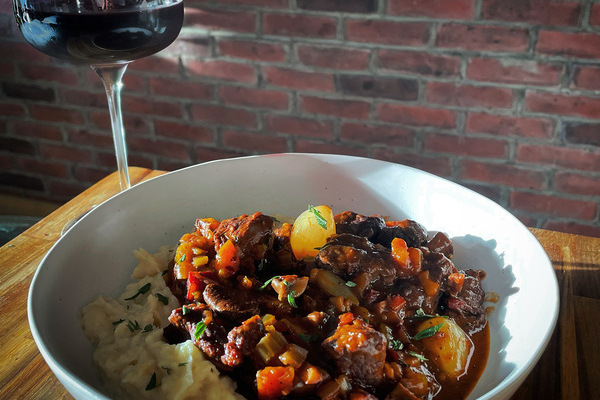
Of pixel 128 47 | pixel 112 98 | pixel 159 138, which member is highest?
pixel 128 47

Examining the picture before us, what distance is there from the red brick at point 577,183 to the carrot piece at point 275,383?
292 centimetres

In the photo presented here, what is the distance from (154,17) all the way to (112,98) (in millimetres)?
355

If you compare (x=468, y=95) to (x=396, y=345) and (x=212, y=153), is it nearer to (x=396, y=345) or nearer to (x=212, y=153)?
(x=212, y=153)

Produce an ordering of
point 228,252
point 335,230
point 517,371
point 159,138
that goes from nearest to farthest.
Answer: point 517,371 → point 228,252 → point 335,230 → point 159,138

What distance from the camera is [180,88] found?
4.23m

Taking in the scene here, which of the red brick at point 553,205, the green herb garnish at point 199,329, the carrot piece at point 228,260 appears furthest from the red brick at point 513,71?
the green herb garnish at point 199,329

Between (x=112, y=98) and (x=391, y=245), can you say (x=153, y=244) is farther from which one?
(x=391, y=245)

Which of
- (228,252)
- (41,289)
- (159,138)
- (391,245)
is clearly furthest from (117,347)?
(159,138)

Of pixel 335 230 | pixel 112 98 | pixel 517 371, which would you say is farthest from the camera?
pixel 112 98

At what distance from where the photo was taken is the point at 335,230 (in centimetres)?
194

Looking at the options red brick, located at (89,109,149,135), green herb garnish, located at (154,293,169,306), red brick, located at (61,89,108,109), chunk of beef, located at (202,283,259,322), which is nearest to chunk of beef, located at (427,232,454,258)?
chunk of beef, located at (202,283,259,322)

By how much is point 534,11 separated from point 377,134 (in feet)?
4.04

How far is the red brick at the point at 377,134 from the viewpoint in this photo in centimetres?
387

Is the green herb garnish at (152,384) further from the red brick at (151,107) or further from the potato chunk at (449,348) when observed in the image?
the red brick at (151,107)
